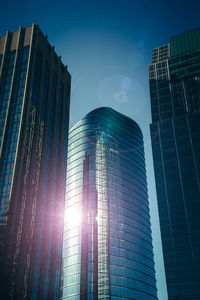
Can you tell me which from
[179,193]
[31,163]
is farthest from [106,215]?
[31,163]

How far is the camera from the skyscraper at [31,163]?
96.7 m

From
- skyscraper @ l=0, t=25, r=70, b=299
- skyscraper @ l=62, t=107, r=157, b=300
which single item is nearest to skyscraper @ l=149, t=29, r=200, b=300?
skyscraper @ l=62, t=107, r=157, b=300

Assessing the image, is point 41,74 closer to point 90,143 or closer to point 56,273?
point 90,143

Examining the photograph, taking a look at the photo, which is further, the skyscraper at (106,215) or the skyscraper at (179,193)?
the skyscraper at (179,193)

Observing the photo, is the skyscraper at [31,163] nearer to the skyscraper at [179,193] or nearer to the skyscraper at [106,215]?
the skyscraper at [106,215]

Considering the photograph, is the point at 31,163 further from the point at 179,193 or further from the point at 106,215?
the point at 179,193

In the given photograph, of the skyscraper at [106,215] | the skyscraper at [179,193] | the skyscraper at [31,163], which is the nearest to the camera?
the skyscraper at [31,163]

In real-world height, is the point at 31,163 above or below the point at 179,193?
below

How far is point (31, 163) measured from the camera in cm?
11375

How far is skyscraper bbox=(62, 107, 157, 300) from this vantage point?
431 feet

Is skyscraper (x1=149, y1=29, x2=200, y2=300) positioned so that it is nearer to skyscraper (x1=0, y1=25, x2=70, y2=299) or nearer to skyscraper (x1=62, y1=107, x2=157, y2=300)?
skyscraper (x1=62, y1=107, x2=157, y2=300)

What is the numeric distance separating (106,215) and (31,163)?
48.7m

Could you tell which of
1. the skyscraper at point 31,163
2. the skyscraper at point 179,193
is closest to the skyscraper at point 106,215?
the skyscraper at point 179,193

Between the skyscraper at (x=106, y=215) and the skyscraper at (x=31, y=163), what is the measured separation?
1725cm
